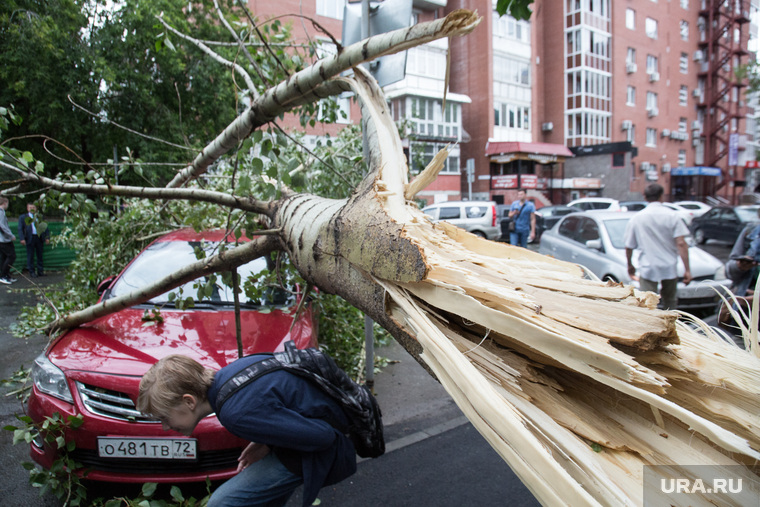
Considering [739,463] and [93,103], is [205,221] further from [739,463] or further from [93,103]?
[93,103]

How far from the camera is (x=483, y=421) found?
37.4 inches

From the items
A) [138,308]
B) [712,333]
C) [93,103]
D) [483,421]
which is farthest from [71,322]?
[93,103]

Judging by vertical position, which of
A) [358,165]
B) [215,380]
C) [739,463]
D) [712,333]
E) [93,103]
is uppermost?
[93,103]

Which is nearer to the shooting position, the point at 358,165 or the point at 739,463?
the point at 739,463

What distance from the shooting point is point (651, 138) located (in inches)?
1656

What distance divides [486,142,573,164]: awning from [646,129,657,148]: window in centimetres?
1150

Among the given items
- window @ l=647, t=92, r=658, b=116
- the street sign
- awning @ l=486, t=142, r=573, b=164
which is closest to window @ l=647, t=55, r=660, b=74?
window @ l=647, t=92, r=658, b=116

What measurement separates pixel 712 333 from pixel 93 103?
46.5ft

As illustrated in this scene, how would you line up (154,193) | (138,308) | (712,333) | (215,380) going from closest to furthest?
(712,333), (215,380), (154,193), (138,308)

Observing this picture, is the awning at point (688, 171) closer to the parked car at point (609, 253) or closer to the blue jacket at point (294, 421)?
the parked car at point (609, 253)

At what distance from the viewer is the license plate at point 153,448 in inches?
99.0

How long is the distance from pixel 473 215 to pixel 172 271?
1533 centimetres

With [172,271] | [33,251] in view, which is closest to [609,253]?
[172,271]

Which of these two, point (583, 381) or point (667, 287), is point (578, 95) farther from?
point (583, 381)
